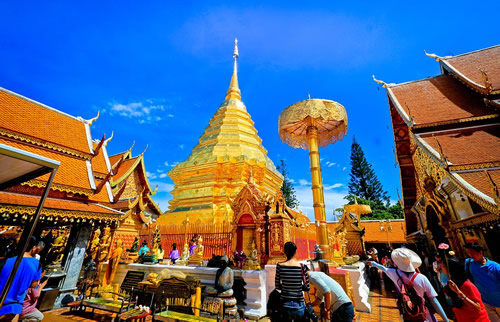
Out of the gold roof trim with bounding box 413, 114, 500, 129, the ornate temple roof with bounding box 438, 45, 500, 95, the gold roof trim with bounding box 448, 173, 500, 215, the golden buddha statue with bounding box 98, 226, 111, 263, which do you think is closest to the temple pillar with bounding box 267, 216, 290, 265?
the gold roof trim with bounding box 448, 173, 500, 215

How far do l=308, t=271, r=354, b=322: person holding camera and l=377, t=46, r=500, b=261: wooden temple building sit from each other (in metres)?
3.08

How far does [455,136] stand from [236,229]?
633 centimetres

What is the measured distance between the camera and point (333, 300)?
95.0 inches

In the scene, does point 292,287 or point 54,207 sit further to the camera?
point 54,207

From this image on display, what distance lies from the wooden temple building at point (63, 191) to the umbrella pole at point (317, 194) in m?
5.52

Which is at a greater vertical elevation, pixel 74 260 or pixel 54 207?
pixel 54 207

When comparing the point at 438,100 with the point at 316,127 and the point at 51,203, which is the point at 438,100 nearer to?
the point at 316,127

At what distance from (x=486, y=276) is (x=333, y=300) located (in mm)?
1830

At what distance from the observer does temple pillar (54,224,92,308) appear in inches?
216

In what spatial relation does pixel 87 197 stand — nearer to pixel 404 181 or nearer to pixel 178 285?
pixel 178 285

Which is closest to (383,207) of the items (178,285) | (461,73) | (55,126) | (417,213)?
(417,213)

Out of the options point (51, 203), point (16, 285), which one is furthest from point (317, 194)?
point (51, 203)

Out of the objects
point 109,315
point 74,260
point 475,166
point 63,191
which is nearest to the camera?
point 475,166

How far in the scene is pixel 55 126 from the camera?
760 cm
